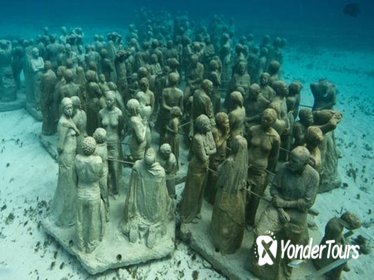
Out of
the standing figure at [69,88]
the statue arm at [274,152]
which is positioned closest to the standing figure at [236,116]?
the statue arm at [274,152]

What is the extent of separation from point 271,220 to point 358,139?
11.1 metres

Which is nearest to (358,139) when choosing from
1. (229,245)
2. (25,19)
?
(229,245)

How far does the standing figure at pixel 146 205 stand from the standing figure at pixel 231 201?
123cm

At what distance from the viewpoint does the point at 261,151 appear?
8.77 meters

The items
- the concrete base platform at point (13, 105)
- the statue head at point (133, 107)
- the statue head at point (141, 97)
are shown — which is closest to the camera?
the statue head at point (133, 107)

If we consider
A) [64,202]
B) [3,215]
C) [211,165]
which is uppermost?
[211,165]

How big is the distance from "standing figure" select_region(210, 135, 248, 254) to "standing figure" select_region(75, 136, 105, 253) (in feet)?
8.53

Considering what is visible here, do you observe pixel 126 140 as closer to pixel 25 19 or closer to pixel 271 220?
pixel 271 220

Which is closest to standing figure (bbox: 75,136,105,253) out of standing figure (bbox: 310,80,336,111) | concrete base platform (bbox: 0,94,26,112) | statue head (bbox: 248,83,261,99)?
statue head (bbox: 248,83,261,99)

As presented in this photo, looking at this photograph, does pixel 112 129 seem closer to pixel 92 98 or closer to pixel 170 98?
pixel 92 98

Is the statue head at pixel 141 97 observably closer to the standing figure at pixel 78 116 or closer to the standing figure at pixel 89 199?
the standing figure at pixel 78 116

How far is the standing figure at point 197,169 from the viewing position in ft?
28.7

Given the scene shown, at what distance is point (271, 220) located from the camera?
745 centimetres

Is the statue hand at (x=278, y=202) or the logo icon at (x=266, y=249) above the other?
the statue hand at (x=278, y=202)
